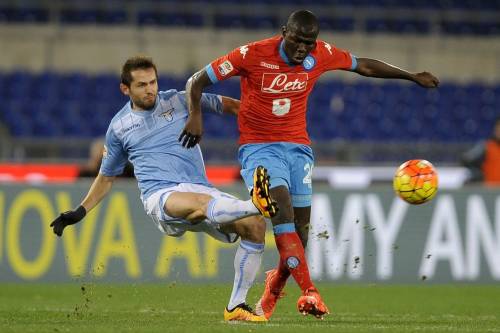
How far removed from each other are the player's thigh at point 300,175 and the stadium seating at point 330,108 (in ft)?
39.4

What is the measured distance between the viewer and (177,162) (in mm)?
7715

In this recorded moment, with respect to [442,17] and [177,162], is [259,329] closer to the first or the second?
[177,162]

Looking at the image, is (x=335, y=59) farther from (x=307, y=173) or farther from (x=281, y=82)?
(x=307, y=173)

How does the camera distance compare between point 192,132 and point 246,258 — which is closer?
point 192,132

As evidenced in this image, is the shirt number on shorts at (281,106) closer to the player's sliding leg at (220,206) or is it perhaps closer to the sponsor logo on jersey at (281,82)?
the sponsor logo on jersey at (281,82)

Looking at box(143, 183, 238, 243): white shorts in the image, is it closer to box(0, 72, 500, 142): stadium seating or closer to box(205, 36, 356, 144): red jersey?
box(205, 36, 356, 144): red jersey

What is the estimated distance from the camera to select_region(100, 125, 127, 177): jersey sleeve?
7.88m

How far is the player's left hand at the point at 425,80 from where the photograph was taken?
791cm

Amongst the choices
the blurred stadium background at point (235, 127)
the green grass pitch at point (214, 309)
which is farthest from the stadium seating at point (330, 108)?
the green grass pitch at point (214, 309)

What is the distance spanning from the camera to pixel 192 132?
23.7ft

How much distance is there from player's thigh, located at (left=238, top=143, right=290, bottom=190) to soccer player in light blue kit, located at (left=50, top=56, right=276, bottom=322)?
0.27 metres

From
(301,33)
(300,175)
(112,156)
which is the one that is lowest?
(300,175)

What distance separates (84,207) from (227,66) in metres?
1.53

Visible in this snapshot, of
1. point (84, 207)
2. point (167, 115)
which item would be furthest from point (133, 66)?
point (84, 207)
